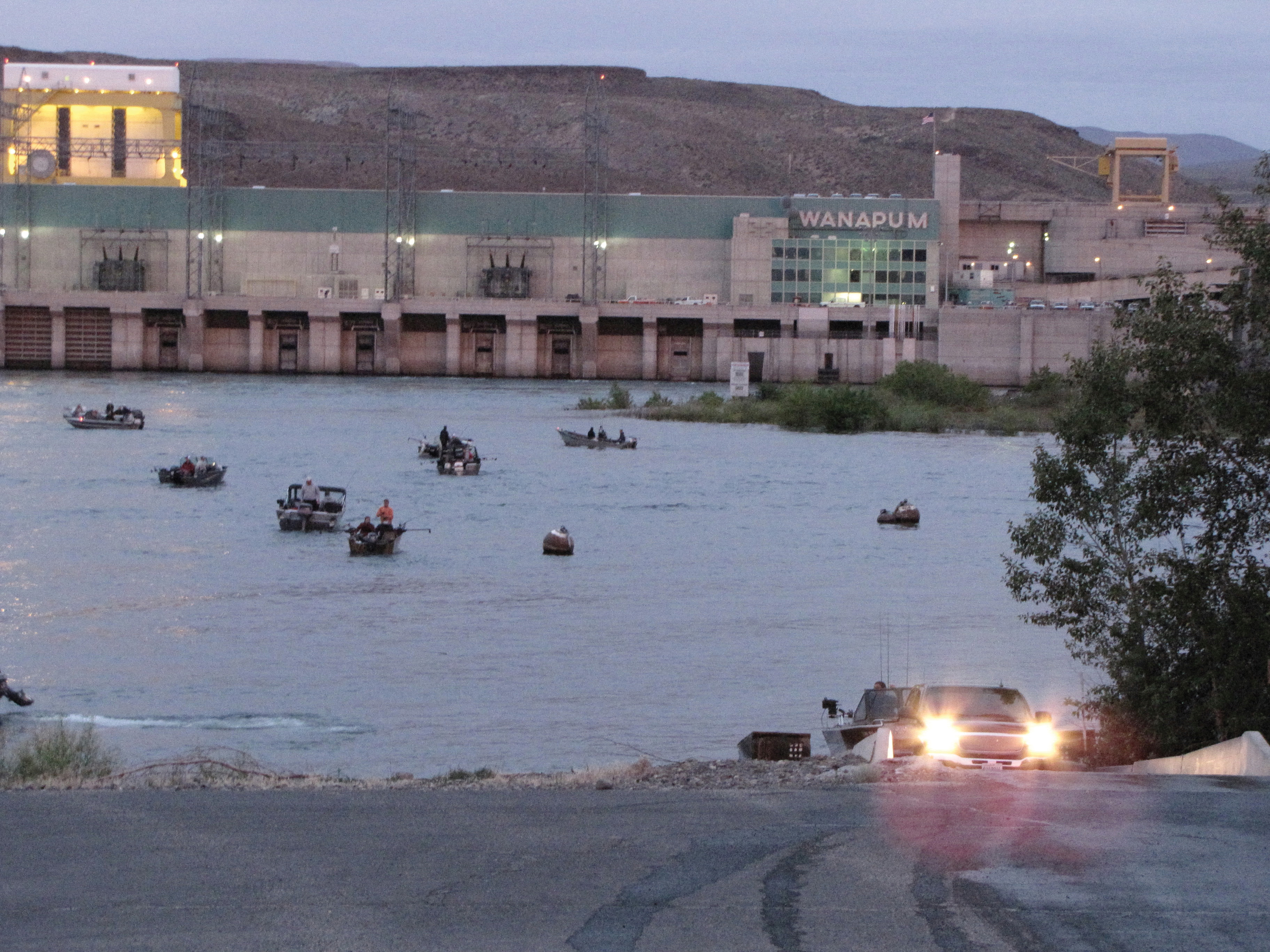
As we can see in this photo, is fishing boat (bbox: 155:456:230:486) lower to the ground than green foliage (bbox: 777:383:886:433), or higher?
lower

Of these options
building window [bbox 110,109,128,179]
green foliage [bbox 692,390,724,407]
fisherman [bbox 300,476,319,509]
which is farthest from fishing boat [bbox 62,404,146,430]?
building window [bbox 110,109,128,179]

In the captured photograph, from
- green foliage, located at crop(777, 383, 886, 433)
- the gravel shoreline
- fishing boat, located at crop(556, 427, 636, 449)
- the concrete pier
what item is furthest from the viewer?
the concrete pier

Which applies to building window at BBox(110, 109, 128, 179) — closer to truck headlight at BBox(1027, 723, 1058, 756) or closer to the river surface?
the river surface

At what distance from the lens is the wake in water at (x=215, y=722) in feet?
75.4

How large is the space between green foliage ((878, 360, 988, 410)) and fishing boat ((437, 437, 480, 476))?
4110 cm

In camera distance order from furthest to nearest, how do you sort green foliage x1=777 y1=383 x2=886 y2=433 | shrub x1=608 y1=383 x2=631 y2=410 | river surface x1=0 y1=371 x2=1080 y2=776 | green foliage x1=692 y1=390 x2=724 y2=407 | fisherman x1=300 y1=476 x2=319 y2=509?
shrub x1=608 y1=383 x2=631 y2=410 → green foliage x1=692 y1=390 x2=724 y2=407 → green foliage x1=777 y1=383 x2=886 y2=433 → fisherman x1=300 y1=476 x2=319 y2=509 → river surface x1=0 y1=371 x2=1080 y2=776

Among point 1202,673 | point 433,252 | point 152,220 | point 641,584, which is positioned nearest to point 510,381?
point 433,252

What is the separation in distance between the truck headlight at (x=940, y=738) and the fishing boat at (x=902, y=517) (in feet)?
105

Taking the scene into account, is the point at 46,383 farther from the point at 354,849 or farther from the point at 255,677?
the point at 354,849

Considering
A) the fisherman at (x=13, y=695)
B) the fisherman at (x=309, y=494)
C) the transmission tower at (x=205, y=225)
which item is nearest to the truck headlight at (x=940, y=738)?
the fisherman at (x=13, y=695)

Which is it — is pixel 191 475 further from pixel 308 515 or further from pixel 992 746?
pixel 992 746

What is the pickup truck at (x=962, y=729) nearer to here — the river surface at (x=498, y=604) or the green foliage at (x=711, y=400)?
the river surface at (x=498, y=604)

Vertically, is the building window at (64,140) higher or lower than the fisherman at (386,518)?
higher

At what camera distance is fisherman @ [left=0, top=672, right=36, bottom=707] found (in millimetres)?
21969
